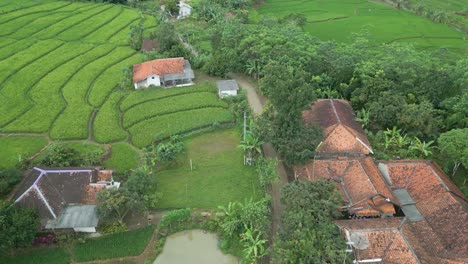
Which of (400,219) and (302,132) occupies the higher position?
(302,132)

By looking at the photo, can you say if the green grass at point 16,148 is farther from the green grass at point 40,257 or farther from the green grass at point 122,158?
the green grass at point 40,257

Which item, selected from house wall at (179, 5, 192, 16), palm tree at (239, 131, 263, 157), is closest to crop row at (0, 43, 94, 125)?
house wall at (179, 5, 192, 16)

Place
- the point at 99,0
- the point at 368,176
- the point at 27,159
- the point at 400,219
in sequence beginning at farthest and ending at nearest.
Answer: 1. the point at 99,0
2. the point at 27,159
3. the point at 368,176
4. the point at 400,219

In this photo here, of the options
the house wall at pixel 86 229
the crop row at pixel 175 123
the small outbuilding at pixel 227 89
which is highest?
the small outbuilding at pixel 227 89

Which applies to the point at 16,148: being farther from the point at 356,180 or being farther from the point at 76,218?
the point at 356,180

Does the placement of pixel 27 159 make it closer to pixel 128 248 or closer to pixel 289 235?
pixel 128 248

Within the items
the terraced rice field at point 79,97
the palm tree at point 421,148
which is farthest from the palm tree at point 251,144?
the palm tree at point 421,148

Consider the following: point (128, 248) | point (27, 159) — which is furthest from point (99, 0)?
point (128, 248)

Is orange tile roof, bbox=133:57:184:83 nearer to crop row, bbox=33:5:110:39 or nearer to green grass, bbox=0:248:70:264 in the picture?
crop row, bbox=33:5:110:39
